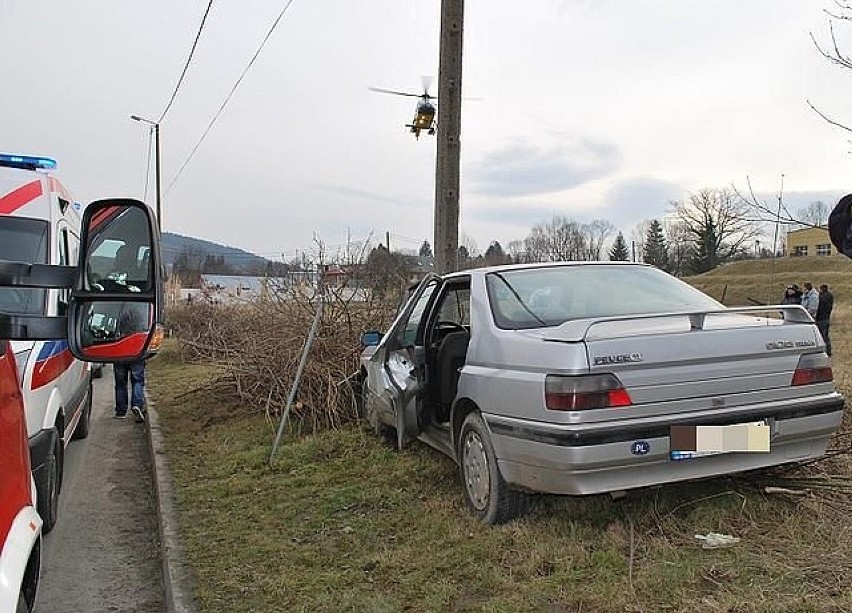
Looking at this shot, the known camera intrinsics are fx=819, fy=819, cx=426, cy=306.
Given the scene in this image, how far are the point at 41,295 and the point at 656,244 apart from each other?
69.4 m

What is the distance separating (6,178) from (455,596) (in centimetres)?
355

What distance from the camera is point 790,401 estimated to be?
4383 mm

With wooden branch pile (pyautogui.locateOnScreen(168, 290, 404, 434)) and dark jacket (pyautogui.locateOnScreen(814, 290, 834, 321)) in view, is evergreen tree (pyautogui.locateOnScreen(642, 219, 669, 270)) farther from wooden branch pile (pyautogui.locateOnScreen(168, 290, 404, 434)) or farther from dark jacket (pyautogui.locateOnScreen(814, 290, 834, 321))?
wooden branch pile (pyautogui.locateOnScreen(168, 290, 404, 434))

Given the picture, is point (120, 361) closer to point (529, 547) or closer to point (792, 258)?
point (529, 547)

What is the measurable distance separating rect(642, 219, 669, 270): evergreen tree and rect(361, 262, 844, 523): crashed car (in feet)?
191

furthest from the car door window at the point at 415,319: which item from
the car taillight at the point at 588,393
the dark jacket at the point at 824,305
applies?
the dark jacket at the point at 824,305

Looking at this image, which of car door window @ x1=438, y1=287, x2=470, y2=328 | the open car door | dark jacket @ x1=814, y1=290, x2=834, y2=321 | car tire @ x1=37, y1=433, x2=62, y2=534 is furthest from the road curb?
dark jacket @ x1=814, y1=290, x2=834, y2=321

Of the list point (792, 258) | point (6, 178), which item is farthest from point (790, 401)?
point (792, 258)

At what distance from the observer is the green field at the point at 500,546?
144 inches

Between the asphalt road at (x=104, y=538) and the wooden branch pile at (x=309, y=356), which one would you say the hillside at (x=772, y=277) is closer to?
the wooden branch pile at (x=309, y=356)

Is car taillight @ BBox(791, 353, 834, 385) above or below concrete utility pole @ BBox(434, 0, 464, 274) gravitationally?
below

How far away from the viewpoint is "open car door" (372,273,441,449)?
5.81 m

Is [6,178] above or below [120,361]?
above

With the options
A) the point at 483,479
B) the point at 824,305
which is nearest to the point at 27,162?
the point at 483,479
